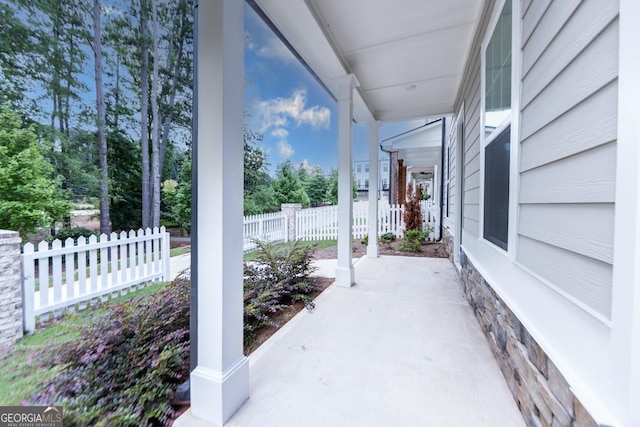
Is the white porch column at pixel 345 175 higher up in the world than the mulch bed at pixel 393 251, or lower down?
higher up

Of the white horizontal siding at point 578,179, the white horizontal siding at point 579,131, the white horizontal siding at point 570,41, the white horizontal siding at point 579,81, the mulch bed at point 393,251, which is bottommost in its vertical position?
the mulch bed at point 393,251

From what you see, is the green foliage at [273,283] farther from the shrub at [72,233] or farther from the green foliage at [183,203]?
the shrub at [72,233]

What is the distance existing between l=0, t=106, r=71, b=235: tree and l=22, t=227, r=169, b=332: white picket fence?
283mm

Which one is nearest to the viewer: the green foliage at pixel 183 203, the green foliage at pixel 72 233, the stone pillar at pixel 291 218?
the green foliage at pixel 72 233

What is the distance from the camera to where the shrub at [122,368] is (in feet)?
3.71

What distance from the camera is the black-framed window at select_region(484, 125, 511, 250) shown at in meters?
1.67

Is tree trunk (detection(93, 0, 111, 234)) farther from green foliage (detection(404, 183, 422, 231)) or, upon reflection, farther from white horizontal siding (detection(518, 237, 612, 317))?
green foliage (detection(404, 183, 422, 231))

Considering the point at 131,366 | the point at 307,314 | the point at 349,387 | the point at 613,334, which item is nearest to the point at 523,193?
the point at 613,334

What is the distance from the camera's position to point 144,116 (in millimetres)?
3781

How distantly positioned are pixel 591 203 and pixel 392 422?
4.38ft

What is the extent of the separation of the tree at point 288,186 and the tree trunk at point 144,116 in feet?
31.8

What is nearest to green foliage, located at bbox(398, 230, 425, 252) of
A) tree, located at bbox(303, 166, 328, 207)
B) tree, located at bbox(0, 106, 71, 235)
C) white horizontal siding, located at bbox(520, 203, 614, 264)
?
white horizontal siding, located at bbox(520, 203, 614, 264)

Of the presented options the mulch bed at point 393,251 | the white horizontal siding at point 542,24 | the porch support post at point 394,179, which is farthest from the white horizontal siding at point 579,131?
the porch support post at point 394,179

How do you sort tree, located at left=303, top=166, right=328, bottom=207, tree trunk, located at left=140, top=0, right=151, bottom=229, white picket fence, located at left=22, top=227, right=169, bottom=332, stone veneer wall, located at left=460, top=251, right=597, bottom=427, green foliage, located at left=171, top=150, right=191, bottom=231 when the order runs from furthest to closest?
Answer: tree, located at left=303, top=166, right=328, bottom=207
green foliage, located at left=171, top=150, right=191, bottom=231
tree trunk, located at left=140, top=0, right=151, bottom=229
white picket fence, located at left=22, top=227, right=169, bottom=332
stone veneer wall, located at left=460, top=251, right=597, bottom=427
